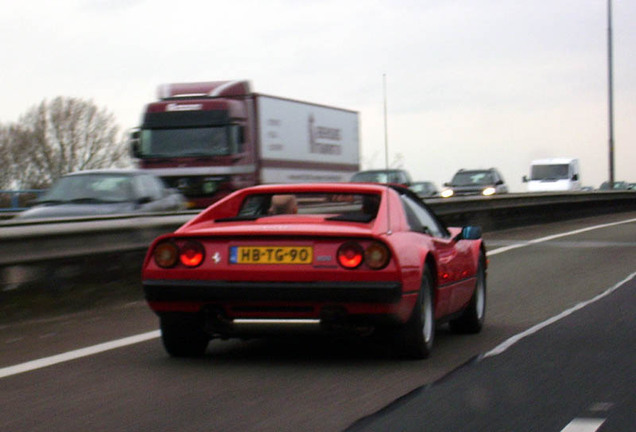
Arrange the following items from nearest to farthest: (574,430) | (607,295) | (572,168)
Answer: (574,430), (607,295), (572,168)

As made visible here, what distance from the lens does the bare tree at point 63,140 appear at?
80.4m

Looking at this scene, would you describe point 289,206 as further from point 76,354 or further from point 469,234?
point 76,354

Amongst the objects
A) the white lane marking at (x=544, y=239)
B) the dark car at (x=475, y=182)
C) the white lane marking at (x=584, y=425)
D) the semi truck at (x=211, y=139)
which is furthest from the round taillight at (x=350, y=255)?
the dark car at (x=475, y=182)

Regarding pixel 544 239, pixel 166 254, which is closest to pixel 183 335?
pixel 166 254

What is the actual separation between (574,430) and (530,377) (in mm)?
1490

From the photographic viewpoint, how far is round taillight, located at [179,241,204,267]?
723 cm

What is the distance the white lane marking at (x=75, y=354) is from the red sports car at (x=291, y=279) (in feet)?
2.12

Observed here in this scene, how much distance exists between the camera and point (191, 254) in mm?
7258

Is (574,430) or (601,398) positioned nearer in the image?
(574,430)

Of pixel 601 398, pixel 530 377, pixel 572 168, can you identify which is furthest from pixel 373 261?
pixel 572 168

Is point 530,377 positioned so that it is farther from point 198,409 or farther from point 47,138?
point 47,138

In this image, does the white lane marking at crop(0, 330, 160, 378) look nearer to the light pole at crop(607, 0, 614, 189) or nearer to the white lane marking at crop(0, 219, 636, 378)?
the white lane marking at crop(0, 219, 636, 378)

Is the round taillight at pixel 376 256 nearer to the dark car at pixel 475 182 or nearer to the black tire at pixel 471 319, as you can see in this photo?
the black tire at pixel 471 319

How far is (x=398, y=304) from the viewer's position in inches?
280
